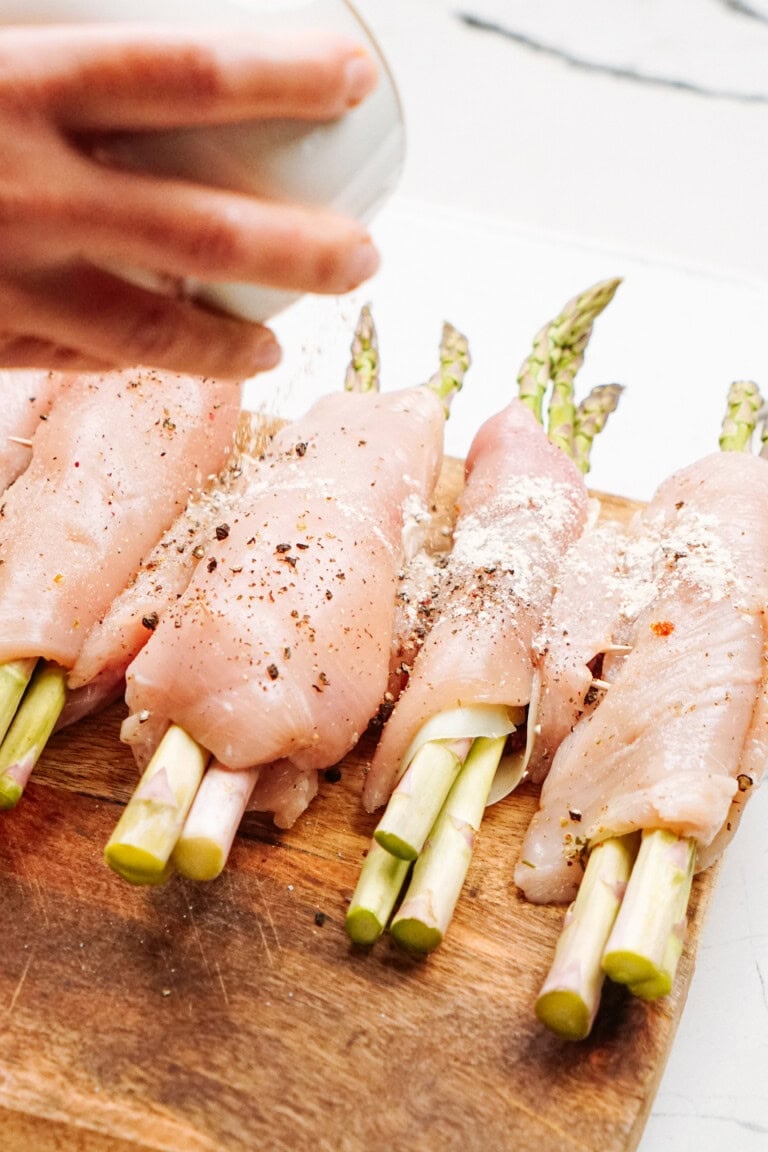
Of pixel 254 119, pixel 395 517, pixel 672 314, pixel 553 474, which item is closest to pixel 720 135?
pixel 672 314

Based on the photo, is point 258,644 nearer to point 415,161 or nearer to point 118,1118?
point 118,1118

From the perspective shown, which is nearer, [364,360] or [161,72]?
[161,72]

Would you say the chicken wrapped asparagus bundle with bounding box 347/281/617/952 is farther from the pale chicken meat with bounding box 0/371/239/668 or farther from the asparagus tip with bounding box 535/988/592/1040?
the pale chicken meat with bounding box 0/371/239/668

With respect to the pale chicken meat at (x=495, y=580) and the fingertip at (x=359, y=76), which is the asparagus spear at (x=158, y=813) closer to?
the pale chicken meat at (x=495, y=580)

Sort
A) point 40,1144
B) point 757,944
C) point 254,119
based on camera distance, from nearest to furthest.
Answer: point 254,119 < point 40,1144 < point 757,944

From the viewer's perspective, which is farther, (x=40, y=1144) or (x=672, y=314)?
(x=672, y=314)

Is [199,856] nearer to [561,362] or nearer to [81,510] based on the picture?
[81,510]

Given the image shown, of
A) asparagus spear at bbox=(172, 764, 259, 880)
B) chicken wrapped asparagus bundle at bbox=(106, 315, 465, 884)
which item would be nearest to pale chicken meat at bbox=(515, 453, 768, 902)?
chicken wrapped asparagus bundle at bbox=(106, 315, 465, 884)

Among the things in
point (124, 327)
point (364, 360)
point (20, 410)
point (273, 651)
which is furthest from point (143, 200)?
point (364, 360)
